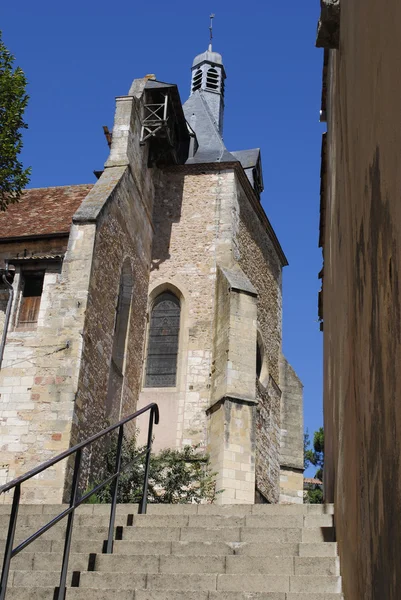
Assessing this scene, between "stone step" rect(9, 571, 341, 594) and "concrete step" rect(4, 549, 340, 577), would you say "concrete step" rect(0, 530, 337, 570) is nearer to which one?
"concrete step" rect(4, 549, 340, 577)

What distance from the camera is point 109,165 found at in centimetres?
1809

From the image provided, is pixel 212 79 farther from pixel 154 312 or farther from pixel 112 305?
pixel 112 305

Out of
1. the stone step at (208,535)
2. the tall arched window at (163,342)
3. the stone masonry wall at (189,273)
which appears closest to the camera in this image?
the stone step at (208,535)

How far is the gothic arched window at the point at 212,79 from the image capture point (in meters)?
29.4

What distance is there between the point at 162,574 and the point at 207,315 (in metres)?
13.5

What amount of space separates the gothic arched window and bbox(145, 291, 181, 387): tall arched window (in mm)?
12131

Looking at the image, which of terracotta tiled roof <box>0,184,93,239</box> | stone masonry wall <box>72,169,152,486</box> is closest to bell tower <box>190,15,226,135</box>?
terracotta tiled roof <box>0,184,93,239</box>

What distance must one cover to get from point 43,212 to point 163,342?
13.3 ft

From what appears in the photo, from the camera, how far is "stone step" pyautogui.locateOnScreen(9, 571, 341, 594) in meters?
5.46

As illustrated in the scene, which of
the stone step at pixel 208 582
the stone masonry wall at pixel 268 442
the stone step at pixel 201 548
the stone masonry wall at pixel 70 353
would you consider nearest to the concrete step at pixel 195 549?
the stone step at pixel 201 548

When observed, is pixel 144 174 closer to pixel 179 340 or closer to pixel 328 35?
pixel 179 340

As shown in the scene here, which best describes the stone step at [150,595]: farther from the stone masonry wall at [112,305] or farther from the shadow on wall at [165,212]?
the shadow on wall at [165,212]

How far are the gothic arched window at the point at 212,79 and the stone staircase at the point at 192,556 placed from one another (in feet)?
78.4

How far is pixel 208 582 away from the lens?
5.58m
